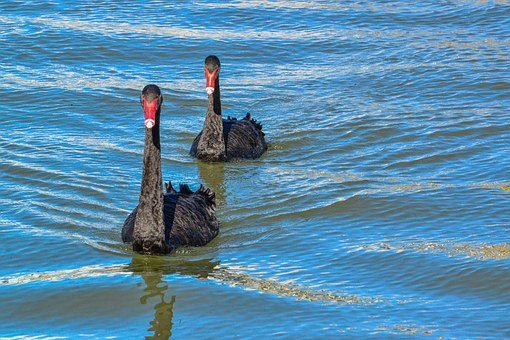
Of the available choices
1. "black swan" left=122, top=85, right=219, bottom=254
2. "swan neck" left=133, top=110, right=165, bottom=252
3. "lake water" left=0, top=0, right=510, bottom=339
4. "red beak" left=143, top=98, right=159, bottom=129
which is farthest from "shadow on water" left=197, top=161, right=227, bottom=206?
"red beak" left=143, top=98, right=159, bottom=129

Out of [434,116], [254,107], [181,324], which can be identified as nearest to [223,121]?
[254,107]

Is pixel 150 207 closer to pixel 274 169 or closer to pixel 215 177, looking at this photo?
pixel 215 177

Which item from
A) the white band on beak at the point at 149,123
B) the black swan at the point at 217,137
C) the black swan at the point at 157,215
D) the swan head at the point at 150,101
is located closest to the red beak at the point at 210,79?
the black swan at the point at 217,137

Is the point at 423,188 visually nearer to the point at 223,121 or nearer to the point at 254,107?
the point at 223,121

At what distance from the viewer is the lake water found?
328 inches

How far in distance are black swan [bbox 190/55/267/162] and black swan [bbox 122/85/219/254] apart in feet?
8.72

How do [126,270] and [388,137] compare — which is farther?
[388,137]

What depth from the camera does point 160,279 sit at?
29.4 ft

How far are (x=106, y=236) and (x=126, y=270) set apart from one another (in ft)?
3.20

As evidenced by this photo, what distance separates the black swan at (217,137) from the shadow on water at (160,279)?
3492 mm

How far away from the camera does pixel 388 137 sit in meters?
13.3

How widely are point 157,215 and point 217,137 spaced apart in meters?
3.58

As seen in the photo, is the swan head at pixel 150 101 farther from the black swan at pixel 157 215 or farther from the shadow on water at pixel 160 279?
the shadow on water at pixel 160 279

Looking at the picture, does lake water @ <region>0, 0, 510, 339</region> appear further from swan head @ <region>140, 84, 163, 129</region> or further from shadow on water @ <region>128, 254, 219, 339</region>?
swan head @ <region>140, 84, 163, 129</region>
